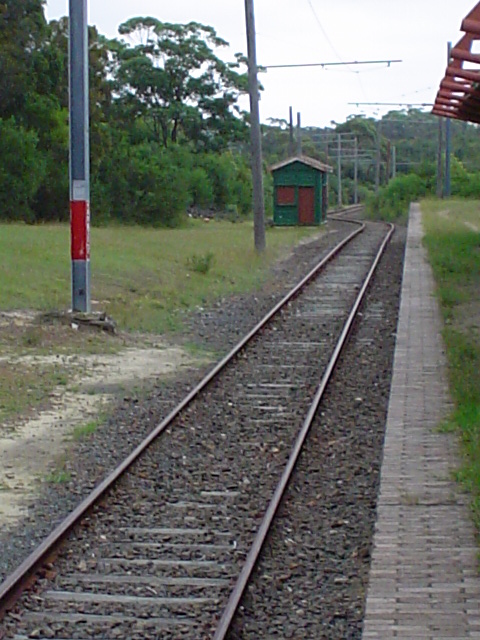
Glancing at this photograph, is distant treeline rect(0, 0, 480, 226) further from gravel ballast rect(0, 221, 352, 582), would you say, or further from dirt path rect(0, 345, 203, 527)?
dirt path rect(0, 345, 203, 527)

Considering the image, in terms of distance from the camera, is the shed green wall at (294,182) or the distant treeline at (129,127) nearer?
the distant treeline at (129,127)

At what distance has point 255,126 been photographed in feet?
101

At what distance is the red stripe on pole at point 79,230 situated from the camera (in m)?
17.0

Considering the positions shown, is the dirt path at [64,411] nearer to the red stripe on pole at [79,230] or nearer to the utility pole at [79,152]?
the utility pole at [79,152]

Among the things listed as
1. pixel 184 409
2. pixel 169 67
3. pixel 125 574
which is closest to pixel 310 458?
pixel 184 409

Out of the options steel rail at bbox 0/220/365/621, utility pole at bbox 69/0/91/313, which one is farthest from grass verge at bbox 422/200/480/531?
utility pole at bbox 69/0/91/313

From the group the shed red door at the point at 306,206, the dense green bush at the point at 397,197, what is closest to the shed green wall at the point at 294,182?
the shed red door at the point at 306,206

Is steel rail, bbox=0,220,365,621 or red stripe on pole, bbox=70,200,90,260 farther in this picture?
red stripe on pole, bbox=70,200,90,260

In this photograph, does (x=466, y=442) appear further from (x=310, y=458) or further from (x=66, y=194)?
(x=66, y=194)

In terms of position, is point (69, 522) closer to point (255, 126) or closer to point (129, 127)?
point (255, 126)

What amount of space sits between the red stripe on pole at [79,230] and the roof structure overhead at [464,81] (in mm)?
5775

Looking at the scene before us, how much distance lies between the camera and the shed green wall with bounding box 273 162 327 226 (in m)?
48.8

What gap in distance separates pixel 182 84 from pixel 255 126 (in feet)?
102

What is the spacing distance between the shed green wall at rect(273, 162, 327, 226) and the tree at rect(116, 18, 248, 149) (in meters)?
12.9
